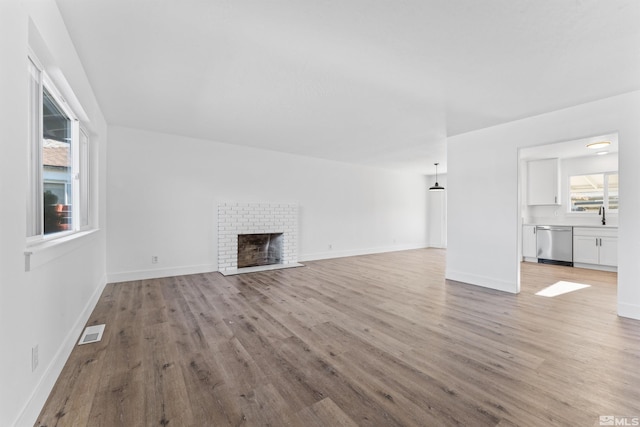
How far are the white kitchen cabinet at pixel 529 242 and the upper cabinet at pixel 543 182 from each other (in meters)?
0.67

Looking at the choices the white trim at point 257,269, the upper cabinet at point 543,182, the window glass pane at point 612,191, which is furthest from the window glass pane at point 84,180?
the window glass pane at point 612,191

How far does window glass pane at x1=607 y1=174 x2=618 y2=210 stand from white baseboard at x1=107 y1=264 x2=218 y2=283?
8.61 meters

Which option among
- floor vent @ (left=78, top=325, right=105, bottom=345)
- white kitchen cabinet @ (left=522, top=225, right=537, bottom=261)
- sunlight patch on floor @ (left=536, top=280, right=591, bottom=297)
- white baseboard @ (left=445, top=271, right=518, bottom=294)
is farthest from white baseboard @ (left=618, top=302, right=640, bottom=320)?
floor vent @ (left=78, top=325, right=105, bottom=345)

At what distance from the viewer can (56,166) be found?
100 inches

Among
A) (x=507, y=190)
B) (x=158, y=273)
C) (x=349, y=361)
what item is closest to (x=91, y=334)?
(x=158, y=273)

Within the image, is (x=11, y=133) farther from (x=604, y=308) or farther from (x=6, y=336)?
(x=604, y=308)

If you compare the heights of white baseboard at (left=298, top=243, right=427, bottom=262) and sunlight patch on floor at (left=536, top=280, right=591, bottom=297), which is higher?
white baseboard at (left=298, top=243, right=427, bottom=262)

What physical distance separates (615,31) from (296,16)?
8.05 ft

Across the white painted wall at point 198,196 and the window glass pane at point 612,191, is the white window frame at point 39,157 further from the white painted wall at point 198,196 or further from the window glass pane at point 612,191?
the window glass pane at point 612,191

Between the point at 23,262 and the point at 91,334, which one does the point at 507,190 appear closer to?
the point at 23,262

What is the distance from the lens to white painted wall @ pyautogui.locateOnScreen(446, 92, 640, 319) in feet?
10.3

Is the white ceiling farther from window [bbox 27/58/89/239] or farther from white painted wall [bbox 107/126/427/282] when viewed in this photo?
white painted wall [bbox 107/126/427/282]

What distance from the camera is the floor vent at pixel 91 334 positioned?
2.48m

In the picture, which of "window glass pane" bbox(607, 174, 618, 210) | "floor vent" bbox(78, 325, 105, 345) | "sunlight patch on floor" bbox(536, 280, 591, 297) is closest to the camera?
"floor vent" bbox(78, 325, 105, 345)
